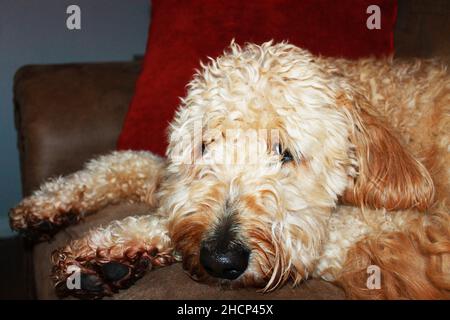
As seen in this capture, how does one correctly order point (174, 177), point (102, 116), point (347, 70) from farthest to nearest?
point (102, 116), point (347, 70), point (174, 177)

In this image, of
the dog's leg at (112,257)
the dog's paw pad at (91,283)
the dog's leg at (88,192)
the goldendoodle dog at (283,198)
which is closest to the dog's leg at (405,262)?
the goldendoodle dog at (283,198)

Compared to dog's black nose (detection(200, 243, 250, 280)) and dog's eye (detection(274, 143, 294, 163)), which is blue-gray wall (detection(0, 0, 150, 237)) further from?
dog's black nose (detection(200, 243, 250, 280))

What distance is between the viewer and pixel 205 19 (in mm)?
2363

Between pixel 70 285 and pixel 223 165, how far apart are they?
2.13 ft

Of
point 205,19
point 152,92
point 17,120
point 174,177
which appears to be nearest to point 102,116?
point 152,92

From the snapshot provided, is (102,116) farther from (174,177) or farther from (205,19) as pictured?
(174,177)

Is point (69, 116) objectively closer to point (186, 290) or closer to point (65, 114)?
point (65, 114)

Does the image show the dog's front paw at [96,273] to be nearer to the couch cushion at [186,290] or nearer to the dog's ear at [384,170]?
the couch cushion at [186,290]

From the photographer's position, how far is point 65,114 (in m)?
2.49

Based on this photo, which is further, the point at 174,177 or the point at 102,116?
the point at 102,116

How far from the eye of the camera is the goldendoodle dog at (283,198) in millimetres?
1425

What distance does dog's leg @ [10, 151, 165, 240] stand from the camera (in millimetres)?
2031

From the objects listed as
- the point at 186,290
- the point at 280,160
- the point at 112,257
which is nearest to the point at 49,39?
the point at 112,257

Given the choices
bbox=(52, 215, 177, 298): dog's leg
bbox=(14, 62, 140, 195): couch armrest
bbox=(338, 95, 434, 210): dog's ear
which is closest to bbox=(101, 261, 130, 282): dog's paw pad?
bbox=(52, 215, 177, 298): dog's leg
